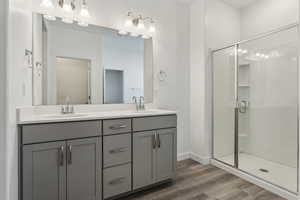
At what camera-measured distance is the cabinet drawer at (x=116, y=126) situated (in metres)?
1.73

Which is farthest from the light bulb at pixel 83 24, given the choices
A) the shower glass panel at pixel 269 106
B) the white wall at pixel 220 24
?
the shower glass panel at pixel 269 106

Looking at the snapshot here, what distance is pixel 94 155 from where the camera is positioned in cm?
167

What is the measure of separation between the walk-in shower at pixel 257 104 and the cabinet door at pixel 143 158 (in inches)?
52.6

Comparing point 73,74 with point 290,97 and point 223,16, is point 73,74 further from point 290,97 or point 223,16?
point 290,97

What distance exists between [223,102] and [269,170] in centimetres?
115

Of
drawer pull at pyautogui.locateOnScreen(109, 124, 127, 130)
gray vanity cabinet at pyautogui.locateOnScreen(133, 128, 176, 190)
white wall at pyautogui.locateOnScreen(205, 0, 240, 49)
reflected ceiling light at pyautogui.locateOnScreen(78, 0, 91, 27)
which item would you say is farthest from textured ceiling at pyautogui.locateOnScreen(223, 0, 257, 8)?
drawer pull at pyautogui.locateOnScreen(109, 124, 127, 130)

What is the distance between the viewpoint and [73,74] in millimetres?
2160

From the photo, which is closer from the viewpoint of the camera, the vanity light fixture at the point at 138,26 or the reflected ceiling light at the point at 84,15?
the reflected ceiling light at the point at 84,15

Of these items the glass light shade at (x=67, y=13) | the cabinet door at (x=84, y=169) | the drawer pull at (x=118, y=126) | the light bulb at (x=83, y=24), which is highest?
the glass light shade at (x=67, y=13)

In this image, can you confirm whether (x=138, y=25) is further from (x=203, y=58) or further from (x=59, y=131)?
(x=59, y=131)

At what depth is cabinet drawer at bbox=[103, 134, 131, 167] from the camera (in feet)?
5.68

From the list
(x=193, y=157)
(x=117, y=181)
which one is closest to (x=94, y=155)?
(x=117, y=181)

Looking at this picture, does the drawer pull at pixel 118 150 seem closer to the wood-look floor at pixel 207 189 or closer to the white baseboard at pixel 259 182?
the wood-look floor at pixel 207 189

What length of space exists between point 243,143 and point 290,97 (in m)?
1.01
